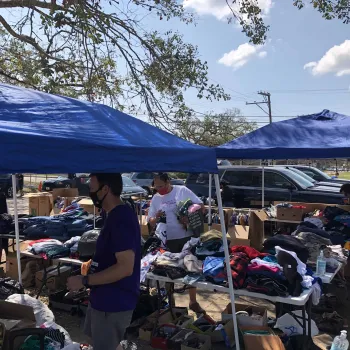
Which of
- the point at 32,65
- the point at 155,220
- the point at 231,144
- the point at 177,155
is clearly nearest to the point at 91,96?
the point at 32,65

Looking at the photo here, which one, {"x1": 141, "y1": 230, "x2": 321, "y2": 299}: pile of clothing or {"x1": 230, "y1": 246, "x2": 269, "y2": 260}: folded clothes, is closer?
{"x1": 141, "y1": 230, "x2": 321, "y2": 299}: pile of clothing

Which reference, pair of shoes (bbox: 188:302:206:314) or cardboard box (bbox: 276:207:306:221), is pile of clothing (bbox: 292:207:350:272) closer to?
pair of shoes (bbox: 188:302:206:314)

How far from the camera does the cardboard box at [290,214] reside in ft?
29.5

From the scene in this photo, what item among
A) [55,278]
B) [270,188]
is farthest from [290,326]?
[270,188]

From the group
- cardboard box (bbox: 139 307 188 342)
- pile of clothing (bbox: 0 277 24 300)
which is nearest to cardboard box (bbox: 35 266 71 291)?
→ pile of clothing (bbox: 0 277 24 300)

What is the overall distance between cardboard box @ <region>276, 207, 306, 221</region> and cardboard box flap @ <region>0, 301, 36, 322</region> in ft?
22.4

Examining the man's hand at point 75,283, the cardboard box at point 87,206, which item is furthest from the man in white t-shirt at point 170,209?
the cardboard box at point 87,206

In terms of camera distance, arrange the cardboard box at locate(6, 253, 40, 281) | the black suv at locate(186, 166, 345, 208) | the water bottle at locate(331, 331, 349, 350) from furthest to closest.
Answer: the black suv at locate(186, 166, 345, 208) < the cardboard box at locate(6, 253, 40, 281) < the water bottle at locate(331, 331, 349, 350)

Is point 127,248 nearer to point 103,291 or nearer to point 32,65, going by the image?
point 103,291

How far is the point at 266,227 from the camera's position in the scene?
10.2 m

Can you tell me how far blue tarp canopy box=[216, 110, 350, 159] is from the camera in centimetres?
554

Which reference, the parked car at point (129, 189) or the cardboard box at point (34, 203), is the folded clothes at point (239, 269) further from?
the parked car at point (129, 189)

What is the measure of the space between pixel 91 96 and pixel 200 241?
4.38 m

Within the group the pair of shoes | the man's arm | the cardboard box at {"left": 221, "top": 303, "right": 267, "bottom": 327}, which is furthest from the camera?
the pair of shoes
